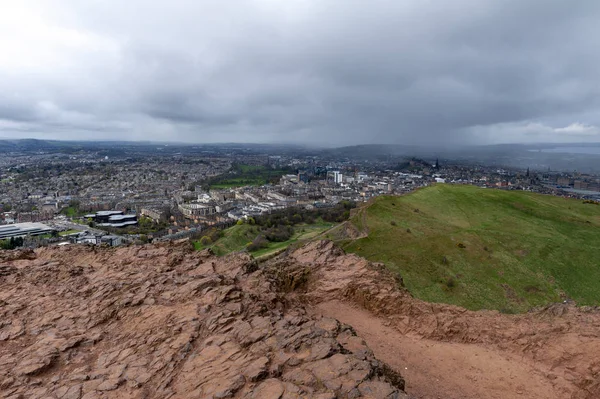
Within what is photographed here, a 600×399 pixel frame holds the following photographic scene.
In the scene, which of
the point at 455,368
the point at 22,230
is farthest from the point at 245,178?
the point at 455,368

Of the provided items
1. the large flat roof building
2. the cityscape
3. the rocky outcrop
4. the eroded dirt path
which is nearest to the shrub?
the cityscape

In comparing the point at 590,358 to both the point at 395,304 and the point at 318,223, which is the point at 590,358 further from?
the point at 318,223

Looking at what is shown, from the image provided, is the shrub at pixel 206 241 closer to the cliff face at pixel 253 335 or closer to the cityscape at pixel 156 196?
the cityscape at pixel 156 196

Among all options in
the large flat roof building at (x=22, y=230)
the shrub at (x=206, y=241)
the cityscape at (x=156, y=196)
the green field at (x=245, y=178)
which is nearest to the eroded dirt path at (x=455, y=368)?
the cityscape at (x=156, y=196)

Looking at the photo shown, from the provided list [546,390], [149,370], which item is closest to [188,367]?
[149,370]

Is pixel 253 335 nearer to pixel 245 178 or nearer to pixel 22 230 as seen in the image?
pixel 22 230

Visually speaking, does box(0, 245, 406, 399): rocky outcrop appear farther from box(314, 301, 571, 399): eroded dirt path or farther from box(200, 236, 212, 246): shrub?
box(200, 236, 212, 246): shrub
